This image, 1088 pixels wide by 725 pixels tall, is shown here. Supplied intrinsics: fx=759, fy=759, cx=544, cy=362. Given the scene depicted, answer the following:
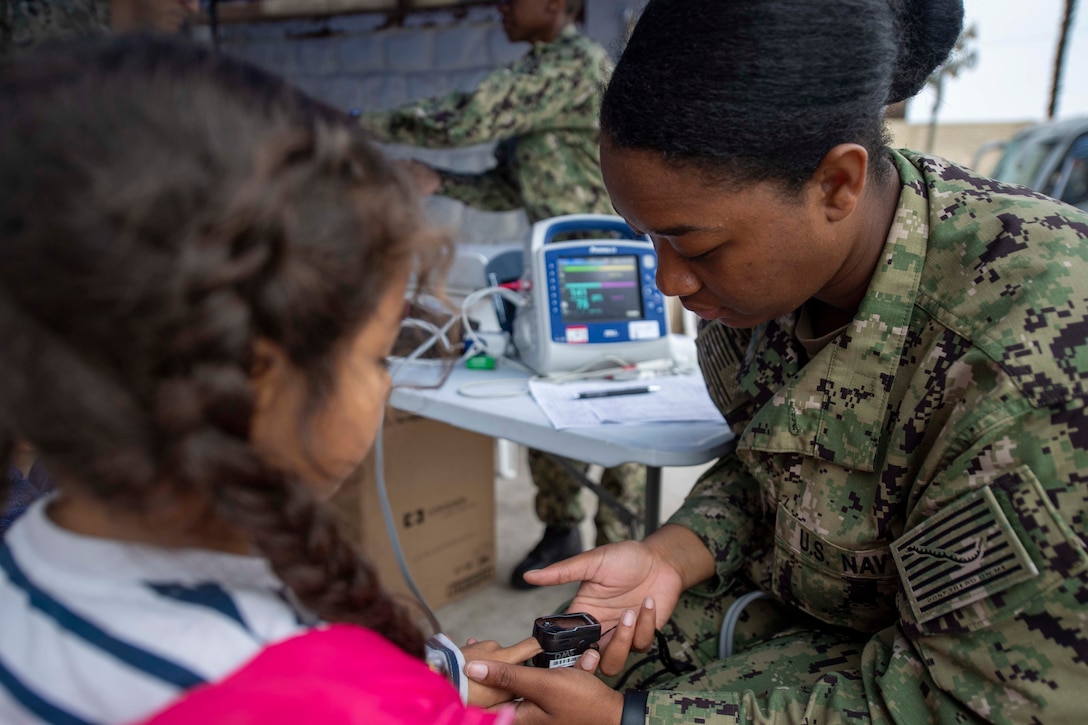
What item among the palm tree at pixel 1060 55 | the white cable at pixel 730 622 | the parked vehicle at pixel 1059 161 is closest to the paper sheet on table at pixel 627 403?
the white cable at pixel 730 622

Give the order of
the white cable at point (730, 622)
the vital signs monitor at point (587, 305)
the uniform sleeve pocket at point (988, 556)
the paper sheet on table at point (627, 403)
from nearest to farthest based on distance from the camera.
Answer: the uniform sleeve pocket at point (988, 556)
the white cable at point (730, 622)
the paper sheet on table at point (627, 403)
the vital signs monitor at point (587, 305)

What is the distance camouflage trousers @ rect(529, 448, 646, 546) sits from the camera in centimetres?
225

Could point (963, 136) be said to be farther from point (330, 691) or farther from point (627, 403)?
point (330, 691)

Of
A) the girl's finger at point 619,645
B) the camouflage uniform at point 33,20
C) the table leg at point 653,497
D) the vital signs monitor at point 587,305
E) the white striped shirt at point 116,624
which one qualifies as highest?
the camouflage uniform at point 33,20

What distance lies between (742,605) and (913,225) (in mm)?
614

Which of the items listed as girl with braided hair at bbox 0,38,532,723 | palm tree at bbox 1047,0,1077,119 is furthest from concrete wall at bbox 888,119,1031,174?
girl with braided hair at bbox 0,38,532,723

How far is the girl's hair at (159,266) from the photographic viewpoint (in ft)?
1.37

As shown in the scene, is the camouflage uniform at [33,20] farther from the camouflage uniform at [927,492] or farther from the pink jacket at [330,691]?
the pink jacket at [330,691]

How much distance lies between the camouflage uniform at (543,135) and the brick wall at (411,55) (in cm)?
99

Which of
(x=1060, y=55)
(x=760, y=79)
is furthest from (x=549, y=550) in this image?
(x=1060, y=55)

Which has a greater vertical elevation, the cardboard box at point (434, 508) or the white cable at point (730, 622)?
the white cable at point (730, 622)

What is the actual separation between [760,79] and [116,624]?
747 mm

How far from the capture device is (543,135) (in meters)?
2.34

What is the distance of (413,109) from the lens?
7.36ft
